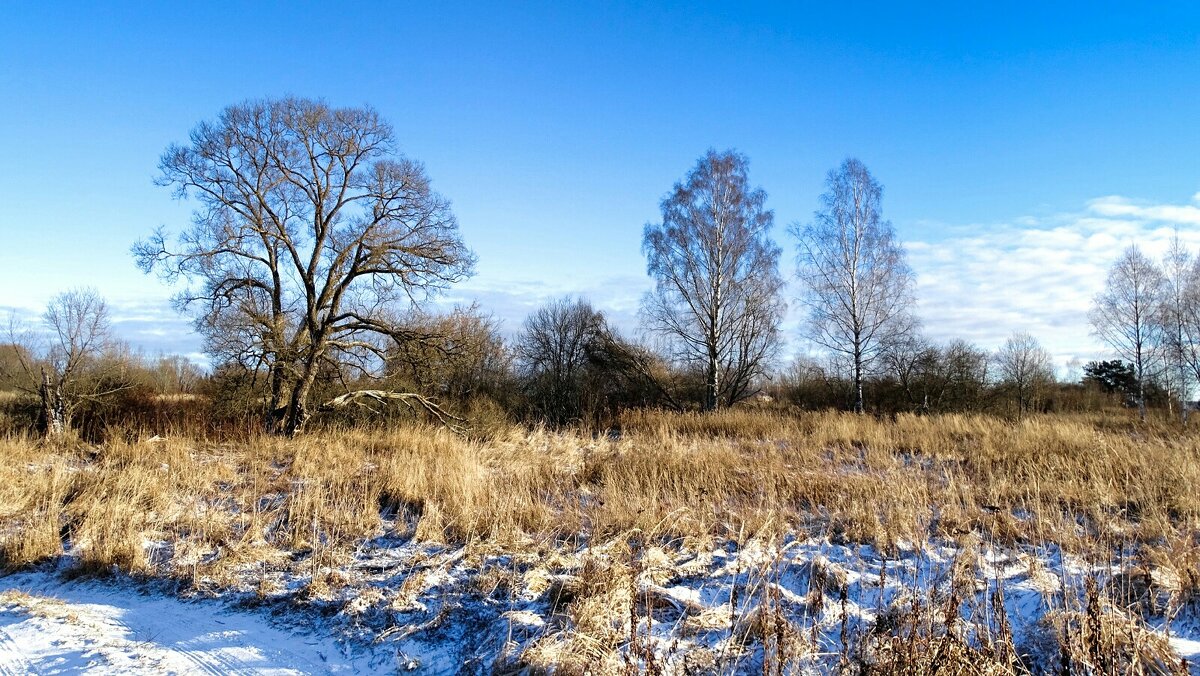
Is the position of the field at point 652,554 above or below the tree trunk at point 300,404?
below

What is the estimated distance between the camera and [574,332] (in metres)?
26.6

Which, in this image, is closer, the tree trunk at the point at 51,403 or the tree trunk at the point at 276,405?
the tree trunk at the point at 276,405

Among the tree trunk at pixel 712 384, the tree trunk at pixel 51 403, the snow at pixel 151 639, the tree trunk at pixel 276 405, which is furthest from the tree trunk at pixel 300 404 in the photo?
the tree trunk at pixel 712 384

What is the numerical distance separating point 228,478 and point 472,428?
872 cm

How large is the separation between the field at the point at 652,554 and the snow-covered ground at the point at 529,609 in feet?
0.08

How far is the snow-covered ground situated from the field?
24 millimetres

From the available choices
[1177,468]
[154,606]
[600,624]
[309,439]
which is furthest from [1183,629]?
[309,439]

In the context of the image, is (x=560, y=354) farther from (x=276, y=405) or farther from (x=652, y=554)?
(x=652, y=554)

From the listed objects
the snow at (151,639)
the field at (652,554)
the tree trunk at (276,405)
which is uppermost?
the tree trunk at (276,405)

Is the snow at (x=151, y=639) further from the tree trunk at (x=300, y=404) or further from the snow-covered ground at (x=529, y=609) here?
the tree trunk at (x=300, y=404)

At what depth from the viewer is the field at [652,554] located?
3246 millimetres

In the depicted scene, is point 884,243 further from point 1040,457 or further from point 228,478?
point 228,478

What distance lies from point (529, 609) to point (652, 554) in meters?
1.23

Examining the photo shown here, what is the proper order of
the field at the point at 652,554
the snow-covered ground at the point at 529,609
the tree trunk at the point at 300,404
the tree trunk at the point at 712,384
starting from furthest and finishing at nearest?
the tree trunk at the point at 712,384, the tree trunk at the point at 300,404, the snow-covered ground at the point at 529,609, the field at the point at 652,554
